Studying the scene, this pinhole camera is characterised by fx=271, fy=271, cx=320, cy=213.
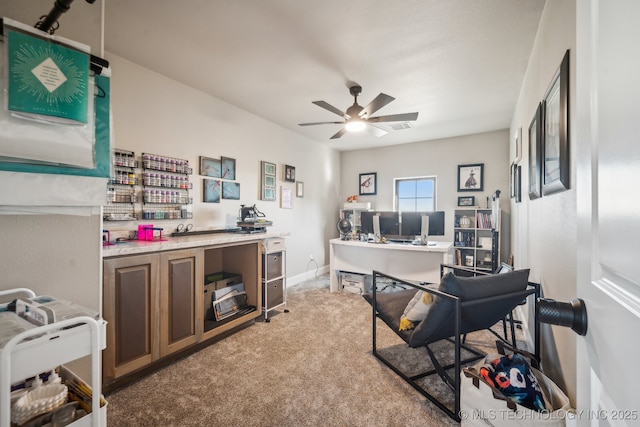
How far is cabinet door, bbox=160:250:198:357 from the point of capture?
6.77 ft

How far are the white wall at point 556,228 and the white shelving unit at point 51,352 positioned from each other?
1.92 m

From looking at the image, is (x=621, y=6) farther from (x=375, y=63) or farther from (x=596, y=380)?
(x=375, y=63)

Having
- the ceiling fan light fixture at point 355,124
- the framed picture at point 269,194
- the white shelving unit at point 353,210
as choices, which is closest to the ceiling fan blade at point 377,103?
the ceiling fan light fixture at point 355,124

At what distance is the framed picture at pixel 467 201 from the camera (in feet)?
15.7

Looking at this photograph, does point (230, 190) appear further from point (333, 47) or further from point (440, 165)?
point (440, 165)

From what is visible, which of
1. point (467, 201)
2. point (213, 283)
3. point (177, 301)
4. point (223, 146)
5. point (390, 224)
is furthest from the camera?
point (467, 201)

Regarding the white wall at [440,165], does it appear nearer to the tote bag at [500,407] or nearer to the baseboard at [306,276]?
the baseboard at [306,276]

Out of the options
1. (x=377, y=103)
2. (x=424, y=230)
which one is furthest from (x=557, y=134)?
(x=424, y=230)

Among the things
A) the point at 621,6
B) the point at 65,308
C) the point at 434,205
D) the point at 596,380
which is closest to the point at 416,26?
the point at 621,6

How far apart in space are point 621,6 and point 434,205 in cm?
514

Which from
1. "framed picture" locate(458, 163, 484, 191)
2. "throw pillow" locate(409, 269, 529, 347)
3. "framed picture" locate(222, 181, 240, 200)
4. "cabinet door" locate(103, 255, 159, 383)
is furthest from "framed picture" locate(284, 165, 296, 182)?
"throw pillow" locate(409, 269, 529, 347)

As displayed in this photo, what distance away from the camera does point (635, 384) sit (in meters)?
0.36

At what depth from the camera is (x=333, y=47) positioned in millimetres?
2318

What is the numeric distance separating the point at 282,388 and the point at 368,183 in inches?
180
